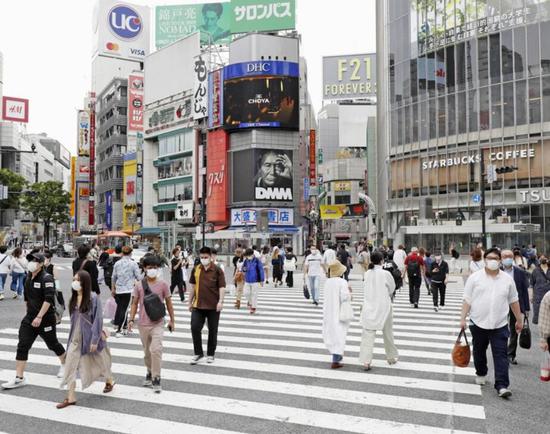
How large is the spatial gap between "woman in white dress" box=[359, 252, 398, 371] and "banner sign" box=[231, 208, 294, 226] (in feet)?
147

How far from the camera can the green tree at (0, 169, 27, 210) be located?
211 feet

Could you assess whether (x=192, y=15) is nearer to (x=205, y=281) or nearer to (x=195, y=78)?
(x=195, y=78)

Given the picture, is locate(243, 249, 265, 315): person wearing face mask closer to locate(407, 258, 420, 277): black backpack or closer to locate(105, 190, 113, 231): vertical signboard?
locate(407, 258, 420, 277): black backpack

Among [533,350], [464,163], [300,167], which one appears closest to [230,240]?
[300,167]

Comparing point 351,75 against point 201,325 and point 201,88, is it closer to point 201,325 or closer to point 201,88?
point 201,88

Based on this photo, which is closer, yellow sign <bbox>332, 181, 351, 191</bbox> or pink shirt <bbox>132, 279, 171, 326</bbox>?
pink shirt <bbox>132, 279, 171, 326</bbox>

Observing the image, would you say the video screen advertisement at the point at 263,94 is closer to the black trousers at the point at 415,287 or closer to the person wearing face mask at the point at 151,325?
the black trousers at the point at 415,287

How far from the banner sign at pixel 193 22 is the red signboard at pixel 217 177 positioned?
23.0m

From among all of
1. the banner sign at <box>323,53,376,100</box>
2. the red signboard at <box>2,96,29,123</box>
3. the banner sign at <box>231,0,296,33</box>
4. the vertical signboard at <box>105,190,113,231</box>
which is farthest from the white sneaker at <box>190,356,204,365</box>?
the banner sign at <box>323,53,376,100</box>

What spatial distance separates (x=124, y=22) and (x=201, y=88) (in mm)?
44738

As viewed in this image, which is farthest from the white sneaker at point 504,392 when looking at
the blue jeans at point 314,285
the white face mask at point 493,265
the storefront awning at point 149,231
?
the storefront awning at point 149,231

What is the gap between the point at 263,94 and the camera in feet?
178

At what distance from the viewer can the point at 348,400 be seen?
6.32 m

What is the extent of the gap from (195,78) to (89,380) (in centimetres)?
5573
